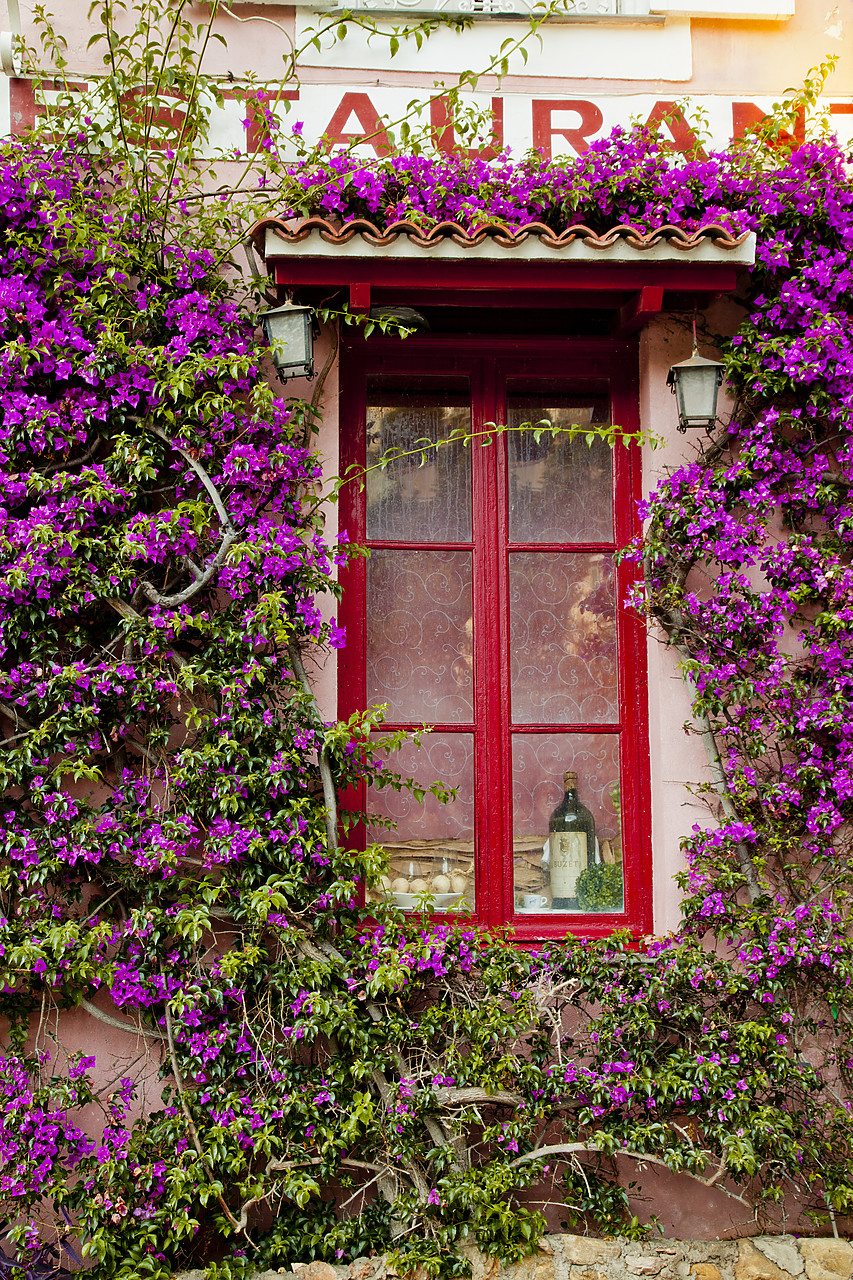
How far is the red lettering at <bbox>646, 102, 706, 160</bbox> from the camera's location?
160 inches

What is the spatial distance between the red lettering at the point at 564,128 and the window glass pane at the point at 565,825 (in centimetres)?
253

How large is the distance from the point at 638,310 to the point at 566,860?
2.21m

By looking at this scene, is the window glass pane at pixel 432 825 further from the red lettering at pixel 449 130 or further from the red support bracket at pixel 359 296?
the red lettering at pixel 449 130

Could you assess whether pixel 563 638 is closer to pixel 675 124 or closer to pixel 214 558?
pixel 214 558

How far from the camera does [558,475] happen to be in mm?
4172

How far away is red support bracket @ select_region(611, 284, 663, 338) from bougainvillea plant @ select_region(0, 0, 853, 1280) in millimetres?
320

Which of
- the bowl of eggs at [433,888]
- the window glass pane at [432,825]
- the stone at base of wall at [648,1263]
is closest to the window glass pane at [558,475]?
the window glass pane at [432,825]

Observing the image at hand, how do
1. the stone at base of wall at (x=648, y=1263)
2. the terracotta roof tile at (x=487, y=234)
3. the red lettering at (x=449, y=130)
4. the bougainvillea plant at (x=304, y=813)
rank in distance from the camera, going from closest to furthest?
1. the stone at base of wall at (x=648, y=1263)
2. the bougainvillea plant at (x=304, y=813)
3. the terracotta roof tile at (x=487, y=234)
4. the red lettering at (x=449, y=130)

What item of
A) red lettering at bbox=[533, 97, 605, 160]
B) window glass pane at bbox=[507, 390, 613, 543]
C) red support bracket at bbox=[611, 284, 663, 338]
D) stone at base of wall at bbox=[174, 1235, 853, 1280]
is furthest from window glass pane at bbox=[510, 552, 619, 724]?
stone at base of wall at bbox=[174, 1235, 853, 1280]

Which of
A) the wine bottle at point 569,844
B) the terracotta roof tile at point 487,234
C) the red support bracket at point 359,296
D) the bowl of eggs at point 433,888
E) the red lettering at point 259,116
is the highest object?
the red lettering at point 259,116

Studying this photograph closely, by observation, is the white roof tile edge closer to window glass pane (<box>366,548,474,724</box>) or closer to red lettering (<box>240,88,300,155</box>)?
red lettering (<box>240,88,300,155</box>)

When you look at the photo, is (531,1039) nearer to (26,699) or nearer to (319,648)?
(319,648)

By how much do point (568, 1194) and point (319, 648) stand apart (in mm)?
2202

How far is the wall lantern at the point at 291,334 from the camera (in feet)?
11.9
